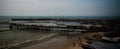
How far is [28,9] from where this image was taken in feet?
18.4

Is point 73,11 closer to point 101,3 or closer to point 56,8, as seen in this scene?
point 56,8

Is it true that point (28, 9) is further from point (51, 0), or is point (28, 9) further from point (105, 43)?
point (105, 43)

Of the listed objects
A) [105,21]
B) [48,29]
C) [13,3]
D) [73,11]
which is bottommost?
[48,29]

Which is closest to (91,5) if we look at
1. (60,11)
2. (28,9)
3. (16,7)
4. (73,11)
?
(73,11)

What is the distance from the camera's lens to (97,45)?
5.52 m

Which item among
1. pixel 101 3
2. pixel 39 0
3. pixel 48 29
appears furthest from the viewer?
pixel 48 29

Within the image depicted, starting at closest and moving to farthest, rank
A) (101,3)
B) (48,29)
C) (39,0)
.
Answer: (101,3), (39,0), (48,29)

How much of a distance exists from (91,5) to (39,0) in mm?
1883

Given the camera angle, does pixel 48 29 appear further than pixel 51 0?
Yes

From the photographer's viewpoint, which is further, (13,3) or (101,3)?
(13,3)

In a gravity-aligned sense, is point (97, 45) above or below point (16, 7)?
below

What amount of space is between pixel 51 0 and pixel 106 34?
8.05 feet

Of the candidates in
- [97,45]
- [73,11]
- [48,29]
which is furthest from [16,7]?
[48,29]

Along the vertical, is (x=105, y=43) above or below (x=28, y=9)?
below
